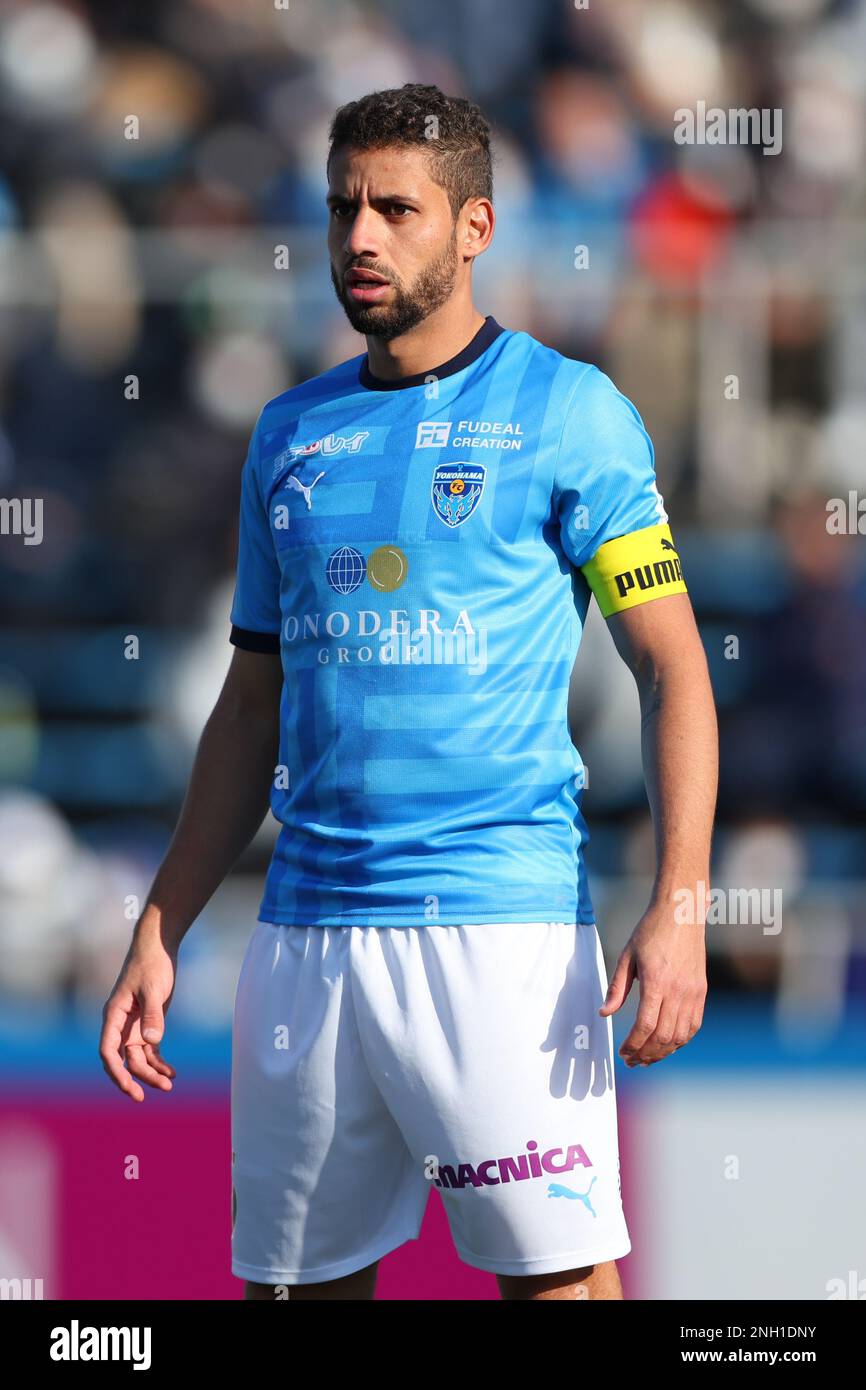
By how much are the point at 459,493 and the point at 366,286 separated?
282mm

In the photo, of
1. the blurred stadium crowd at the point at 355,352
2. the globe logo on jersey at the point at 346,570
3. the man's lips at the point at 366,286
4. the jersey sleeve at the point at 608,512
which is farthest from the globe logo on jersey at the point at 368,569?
the blurred stadium crowd at the point at 355,352

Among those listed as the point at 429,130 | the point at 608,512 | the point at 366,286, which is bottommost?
the point at 608,512

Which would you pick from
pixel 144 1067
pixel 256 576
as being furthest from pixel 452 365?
pixel 144 1067

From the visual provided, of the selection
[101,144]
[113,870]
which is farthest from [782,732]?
[101,144]

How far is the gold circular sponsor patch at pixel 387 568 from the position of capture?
6.64ft

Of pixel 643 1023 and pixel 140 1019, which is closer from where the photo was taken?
pixel 643 1023

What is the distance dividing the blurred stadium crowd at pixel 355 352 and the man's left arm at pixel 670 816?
7.77ft

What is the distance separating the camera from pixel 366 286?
2088mm

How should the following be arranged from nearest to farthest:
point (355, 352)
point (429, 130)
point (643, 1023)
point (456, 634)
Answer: point (643, 1023) < point (456, 634) < point (429, 130) < point (355, 352)

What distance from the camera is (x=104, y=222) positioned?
16.9 feet

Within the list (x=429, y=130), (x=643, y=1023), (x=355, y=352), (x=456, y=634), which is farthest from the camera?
(x=355, y=352)

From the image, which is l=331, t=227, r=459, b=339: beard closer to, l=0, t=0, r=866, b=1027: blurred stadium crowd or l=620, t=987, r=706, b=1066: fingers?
l=620, t=987, r=706, b=1066: fingers

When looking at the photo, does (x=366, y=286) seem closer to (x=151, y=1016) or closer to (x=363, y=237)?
(x=363, y=237)

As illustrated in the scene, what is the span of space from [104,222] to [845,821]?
2.74 meters
